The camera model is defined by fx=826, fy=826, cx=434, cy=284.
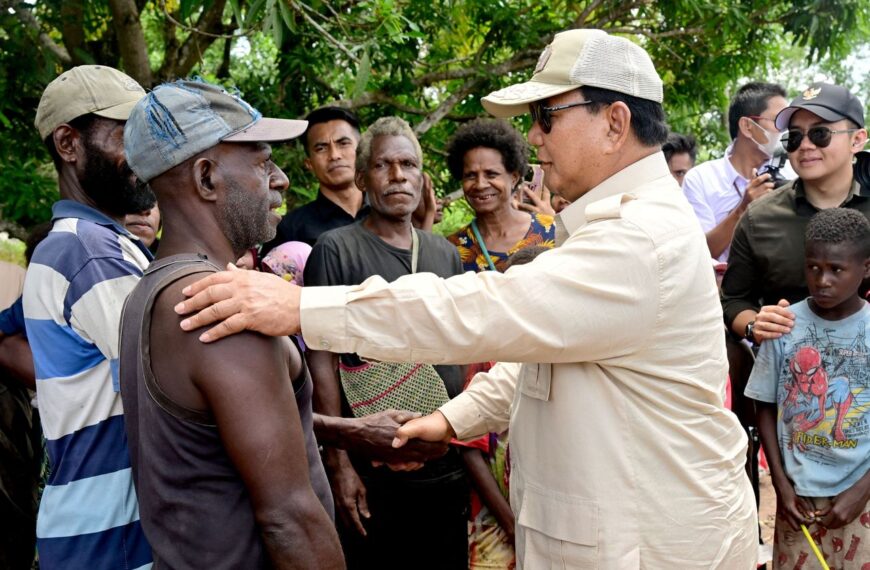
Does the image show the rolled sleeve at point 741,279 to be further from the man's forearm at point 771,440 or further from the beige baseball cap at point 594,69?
the beige baseball cap at point 594,69

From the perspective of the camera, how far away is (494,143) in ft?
15.5

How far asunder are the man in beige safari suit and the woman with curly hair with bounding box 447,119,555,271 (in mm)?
1992

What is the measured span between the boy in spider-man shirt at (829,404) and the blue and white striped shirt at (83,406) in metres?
2.84

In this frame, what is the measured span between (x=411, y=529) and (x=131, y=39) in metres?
3.70

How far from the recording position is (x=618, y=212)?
2.21 meters

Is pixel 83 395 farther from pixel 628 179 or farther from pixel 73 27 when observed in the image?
pixel 73 27

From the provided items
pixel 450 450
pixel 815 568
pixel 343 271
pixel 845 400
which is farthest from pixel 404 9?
pixel 815 568

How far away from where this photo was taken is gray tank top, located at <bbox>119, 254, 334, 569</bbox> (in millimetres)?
1878

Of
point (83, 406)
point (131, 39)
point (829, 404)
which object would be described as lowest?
point (829, 404)

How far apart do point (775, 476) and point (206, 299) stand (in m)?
3.00

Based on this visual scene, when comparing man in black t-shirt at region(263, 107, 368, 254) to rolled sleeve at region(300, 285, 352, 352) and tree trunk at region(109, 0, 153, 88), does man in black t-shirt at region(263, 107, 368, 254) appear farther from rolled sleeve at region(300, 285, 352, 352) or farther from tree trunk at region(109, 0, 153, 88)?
rolled sleeve at region(300, 285, 352, 352)

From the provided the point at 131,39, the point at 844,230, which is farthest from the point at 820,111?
the point at 131,39

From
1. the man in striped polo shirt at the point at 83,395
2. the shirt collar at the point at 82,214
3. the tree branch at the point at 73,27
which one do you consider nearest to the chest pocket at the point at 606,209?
the man in striped polo shirt at the point at 83,395

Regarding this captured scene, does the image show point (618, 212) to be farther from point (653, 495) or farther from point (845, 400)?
point (845, 400)
